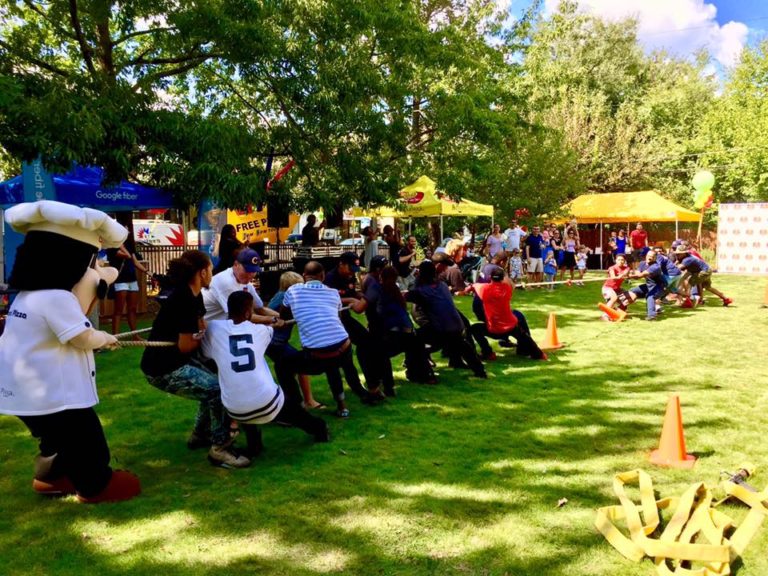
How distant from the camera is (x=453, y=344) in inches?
302

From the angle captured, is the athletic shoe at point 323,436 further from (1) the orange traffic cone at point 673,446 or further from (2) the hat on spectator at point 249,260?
(1) the orange traffic cone at point 673,446

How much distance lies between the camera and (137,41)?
612 inches

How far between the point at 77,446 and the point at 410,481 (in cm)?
227

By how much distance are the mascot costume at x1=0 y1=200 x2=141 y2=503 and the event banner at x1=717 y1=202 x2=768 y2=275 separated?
17.8m

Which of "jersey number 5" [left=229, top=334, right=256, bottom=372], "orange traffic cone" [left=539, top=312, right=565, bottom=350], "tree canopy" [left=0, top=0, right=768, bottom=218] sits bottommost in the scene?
"orange traffic cone" [left=539, top=312, right=565, bottom=350]

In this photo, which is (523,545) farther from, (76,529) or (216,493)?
(76,529)

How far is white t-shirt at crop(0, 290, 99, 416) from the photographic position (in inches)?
153

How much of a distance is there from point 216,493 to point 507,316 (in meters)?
5.16

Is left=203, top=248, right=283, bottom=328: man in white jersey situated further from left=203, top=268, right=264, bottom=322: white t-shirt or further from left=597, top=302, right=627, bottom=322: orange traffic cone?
left=597, top=302, right=627, bottom=322: orange traffic cone

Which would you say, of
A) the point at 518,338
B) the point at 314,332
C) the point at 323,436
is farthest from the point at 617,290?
the point at 323,436

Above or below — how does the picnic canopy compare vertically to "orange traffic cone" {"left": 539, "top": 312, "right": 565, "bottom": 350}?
above

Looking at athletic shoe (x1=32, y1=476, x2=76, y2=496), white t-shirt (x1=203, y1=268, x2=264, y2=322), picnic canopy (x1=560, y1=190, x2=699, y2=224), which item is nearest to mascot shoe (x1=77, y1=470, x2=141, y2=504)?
athletic shoe (x1=32, y1=476, x2=76, y2=496)

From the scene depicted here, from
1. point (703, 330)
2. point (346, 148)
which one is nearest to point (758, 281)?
point (703, 330)

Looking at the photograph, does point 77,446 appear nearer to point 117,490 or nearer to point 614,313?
point 117,490
